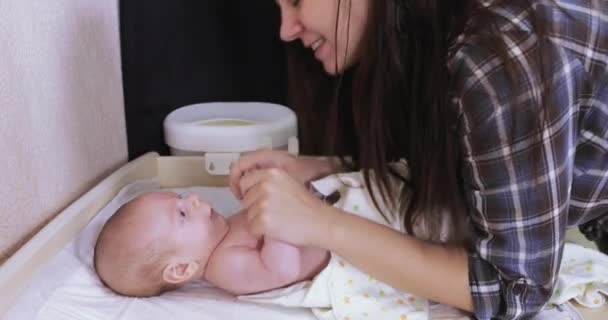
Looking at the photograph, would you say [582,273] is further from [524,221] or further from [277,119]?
[277,119]

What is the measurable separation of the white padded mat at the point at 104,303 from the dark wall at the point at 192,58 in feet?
2.29

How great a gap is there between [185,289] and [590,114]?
0.65 metres

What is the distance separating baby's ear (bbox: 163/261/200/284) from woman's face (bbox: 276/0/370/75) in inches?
15.0

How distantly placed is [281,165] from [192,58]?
2.13ft

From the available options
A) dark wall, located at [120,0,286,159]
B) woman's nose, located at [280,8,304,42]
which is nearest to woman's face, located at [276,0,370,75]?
woman's nose, located at [280,8,304,42]

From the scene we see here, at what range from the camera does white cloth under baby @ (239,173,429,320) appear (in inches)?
35.1

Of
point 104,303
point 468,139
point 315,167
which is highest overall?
point 468,139

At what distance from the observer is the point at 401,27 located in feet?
2.62

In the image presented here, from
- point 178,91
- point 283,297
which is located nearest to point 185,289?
point 283,297

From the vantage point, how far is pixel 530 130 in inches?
27.9

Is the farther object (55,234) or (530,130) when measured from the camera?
(55,234)

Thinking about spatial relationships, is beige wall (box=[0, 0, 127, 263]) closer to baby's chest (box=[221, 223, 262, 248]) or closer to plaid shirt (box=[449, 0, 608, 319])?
baby's chest (box=[221, 223, 262, 248])

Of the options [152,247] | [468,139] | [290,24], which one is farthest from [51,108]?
[468,139]

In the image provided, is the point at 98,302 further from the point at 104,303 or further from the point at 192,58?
the point at 192,58
